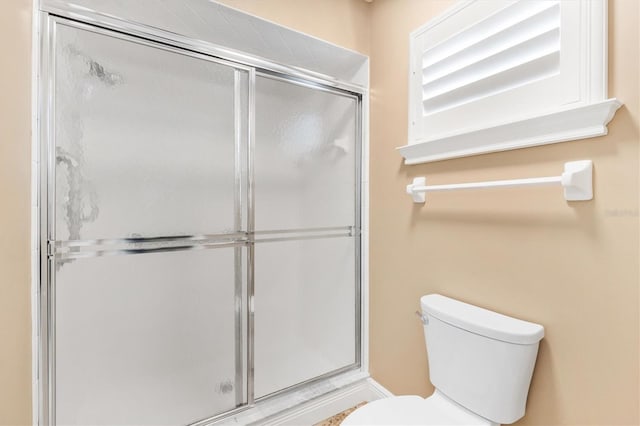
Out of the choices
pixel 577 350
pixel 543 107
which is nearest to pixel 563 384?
pixel 577 350

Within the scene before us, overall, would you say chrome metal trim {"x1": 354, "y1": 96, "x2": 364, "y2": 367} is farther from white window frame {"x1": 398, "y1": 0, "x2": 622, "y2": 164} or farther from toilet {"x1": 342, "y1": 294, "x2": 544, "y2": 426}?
toilet {"x1": 342, "y1": 294, "x2": 544, "y2": 426}

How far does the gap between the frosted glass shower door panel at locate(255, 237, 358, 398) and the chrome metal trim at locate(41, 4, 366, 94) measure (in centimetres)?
92

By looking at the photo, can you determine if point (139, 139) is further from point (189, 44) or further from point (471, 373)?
point (471, 373)

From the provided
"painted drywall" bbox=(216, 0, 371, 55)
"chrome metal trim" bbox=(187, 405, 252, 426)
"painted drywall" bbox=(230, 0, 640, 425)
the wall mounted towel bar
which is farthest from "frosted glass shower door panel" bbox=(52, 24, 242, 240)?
the wall mounted towel bar

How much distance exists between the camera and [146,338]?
134 cm

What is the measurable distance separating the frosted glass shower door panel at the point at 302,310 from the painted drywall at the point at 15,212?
34.4 inches

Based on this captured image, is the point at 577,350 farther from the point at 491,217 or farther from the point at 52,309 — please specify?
the point at 52,309

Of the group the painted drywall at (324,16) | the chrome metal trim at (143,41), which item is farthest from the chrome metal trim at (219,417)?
the painted drywall at (324,16)

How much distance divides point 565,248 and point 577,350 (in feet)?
1.05

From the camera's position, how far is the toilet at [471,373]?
3.35 feet

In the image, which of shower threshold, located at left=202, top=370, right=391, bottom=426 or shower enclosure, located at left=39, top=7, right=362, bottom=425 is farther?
shower threshold, located at left=202, top=370, right=391, bottom=426

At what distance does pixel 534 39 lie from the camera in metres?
1.04

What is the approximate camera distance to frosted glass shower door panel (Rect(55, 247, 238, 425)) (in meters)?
1.20

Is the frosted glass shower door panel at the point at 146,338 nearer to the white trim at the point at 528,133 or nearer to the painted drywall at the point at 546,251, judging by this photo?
the painted drywall at the point at 546,251
